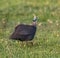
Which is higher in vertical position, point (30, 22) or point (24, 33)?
point (24, 33)

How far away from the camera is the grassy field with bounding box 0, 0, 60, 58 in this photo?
36.0ft

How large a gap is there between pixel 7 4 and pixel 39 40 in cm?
771

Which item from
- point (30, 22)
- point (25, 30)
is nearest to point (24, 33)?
point (25, 30)

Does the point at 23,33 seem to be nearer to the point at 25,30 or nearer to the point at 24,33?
the point at 24,33

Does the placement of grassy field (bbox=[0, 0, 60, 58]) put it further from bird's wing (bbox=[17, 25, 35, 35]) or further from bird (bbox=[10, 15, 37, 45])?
bird's wing (bbox=[17, 25, 35, 35])

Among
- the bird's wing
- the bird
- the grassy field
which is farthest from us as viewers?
the bird's wing

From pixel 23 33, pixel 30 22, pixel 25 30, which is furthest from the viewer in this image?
pixel 30 22

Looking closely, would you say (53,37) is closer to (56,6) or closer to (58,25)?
(58,25)

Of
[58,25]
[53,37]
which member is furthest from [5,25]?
[53,37]

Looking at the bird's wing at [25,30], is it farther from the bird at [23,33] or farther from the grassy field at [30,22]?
the grassy field at [30,22]

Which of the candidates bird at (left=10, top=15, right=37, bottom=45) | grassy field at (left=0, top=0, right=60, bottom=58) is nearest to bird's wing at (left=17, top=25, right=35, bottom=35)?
bird at (left=10, top=15, right=37, bottom=45)

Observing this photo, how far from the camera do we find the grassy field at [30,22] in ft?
36.0

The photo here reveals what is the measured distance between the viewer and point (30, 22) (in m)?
16.3

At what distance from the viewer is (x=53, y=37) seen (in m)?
13.1
